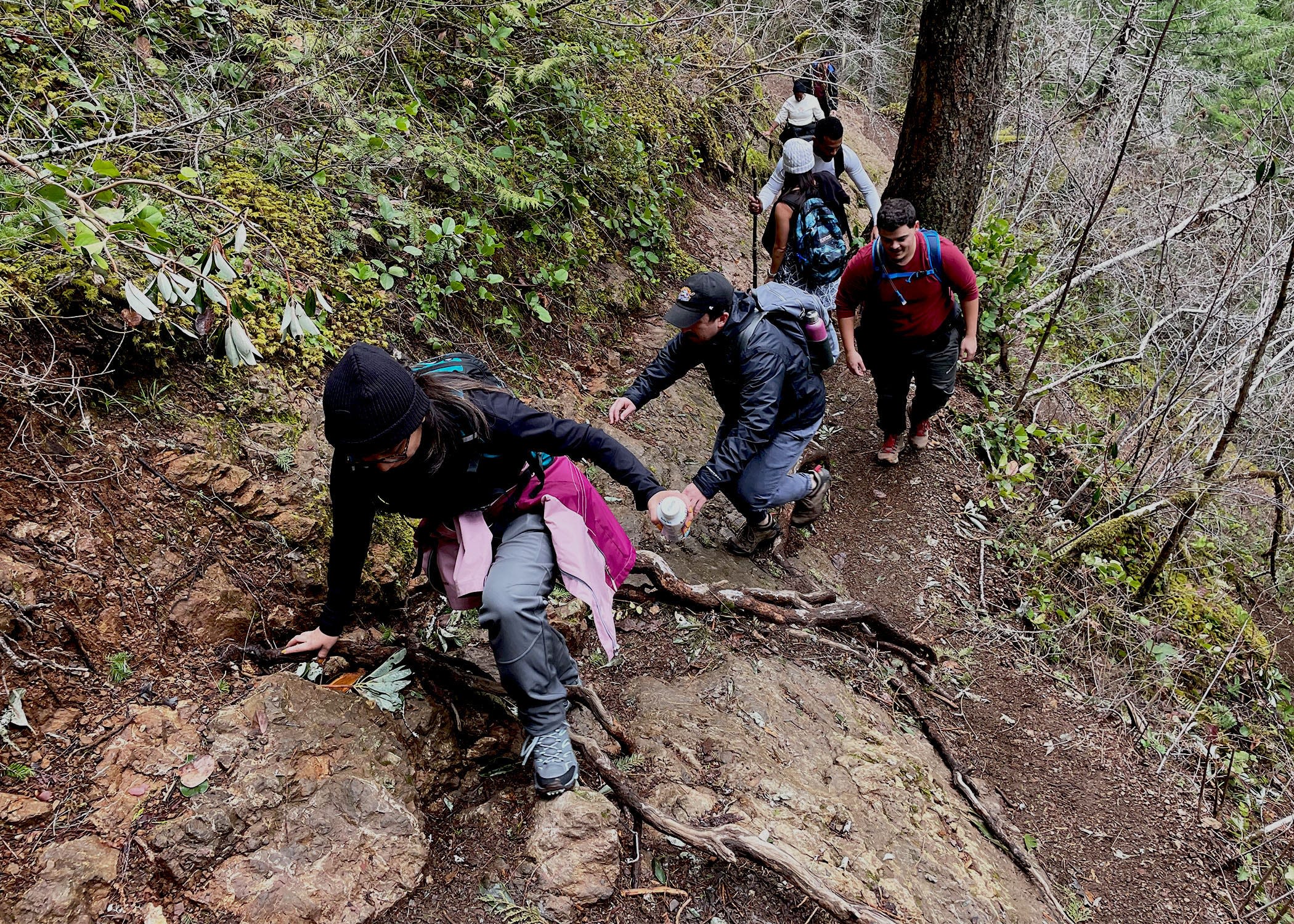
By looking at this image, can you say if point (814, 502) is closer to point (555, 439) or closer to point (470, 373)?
point (555, 439)

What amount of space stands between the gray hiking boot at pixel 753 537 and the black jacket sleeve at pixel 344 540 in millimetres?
3003

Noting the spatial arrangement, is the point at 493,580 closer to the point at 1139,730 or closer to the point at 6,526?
the point at 6,526

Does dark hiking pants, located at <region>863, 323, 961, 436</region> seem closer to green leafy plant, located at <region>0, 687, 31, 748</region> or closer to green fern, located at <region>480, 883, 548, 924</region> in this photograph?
green fern, located at <region>480, 883, 548, 924</region>

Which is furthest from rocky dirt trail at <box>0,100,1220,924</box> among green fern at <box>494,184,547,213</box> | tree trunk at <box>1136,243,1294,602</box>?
green fern at <box>494,184,547,213</box>

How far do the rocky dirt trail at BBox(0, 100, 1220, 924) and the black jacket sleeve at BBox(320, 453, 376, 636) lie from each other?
1.08 feet

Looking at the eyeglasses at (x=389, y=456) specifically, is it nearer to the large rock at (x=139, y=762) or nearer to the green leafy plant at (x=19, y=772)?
the large rock at (x=139, y=762)

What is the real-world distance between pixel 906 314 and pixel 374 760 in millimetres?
4988

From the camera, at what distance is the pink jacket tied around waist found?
2.88 meters

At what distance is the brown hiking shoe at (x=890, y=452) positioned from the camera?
273 inches

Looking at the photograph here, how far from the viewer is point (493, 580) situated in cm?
278

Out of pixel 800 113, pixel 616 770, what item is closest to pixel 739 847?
pixel 616 770

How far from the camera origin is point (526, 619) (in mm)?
2770

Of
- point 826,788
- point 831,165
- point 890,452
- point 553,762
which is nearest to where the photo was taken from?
point 553,762

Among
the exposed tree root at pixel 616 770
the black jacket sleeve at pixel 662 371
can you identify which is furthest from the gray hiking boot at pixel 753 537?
the exposed tree root at pixel 616 770
